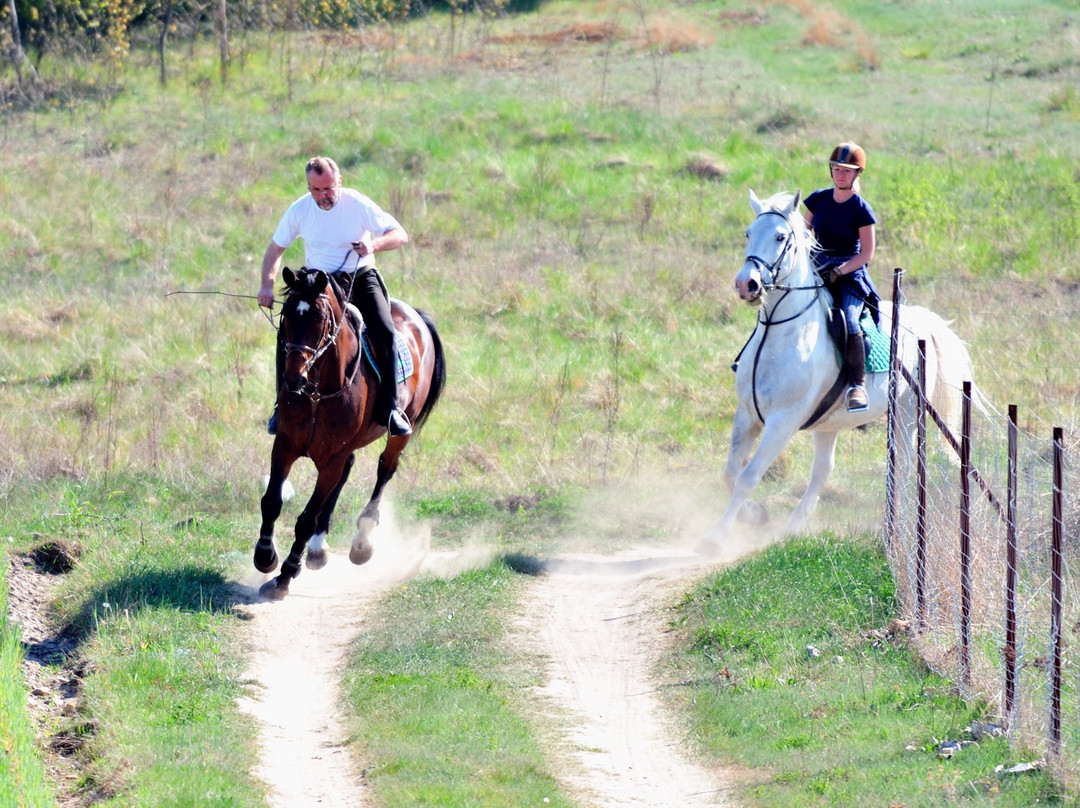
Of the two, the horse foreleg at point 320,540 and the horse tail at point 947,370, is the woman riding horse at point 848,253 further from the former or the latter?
the horse foreleg at point 320,540

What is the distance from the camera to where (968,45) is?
33938mm

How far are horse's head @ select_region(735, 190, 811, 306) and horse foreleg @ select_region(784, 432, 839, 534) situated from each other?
78.9 inches

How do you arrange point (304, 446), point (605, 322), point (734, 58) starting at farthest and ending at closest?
point (734, 58), point (605, 322), point (304, 446)

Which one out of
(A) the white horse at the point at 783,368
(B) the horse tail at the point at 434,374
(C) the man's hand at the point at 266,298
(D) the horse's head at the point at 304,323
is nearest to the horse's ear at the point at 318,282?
(D) the horse's head at the point at 304,323

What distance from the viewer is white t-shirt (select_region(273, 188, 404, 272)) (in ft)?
34.1

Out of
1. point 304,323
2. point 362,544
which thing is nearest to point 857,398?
point 362,544

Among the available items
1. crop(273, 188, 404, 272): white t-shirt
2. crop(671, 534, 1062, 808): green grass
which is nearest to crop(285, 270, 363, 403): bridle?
crop(273, 188, 404, 272): white t-shirt

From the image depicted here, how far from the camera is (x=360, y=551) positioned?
1105 centimetres

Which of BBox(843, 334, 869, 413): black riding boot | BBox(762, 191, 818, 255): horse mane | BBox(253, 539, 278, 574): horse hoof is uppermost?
BBox(762, 191, 818, 255): horse mane

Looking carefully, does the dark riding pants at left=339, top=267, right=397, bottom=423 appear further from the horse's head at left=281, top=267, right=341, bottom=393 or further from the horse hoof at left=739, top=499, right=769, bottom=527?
the horse hoof at left=739, top=499, right=769, bottom=527

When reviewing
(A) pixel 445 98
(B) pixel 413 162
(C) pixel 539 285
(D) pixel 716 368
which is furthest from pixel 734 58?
(D) pixel 716 368

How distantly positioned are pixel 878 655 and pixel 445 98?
21167 millimetres

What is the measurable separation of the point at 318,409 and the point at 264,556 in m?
1.14

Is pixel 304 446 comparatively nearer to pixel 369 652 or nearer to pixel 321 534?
pixel 321 534
